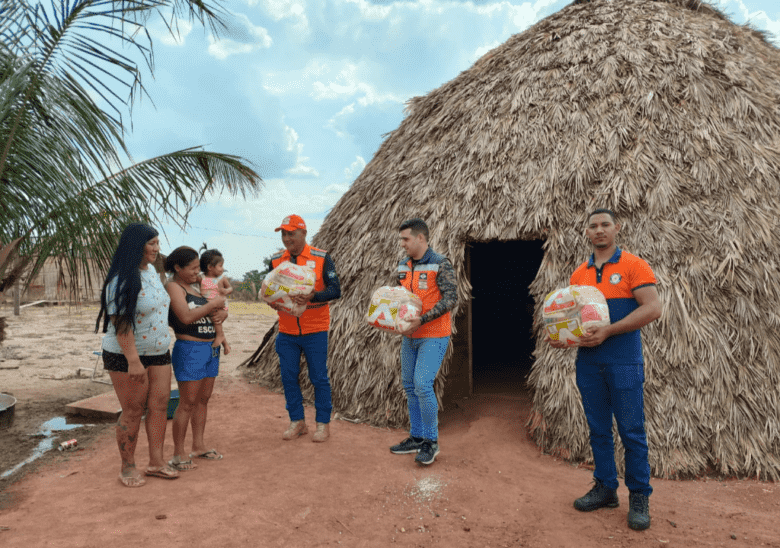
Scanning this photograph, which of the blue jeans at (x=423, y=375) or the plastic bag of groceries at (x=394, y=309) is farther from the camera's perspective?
the blue jeans at (x=423, y=375)

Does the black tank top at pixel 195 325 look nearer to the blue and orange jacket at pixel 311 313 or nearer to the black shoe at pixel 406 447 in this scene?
the blue and orange jacket at pixel 311 313

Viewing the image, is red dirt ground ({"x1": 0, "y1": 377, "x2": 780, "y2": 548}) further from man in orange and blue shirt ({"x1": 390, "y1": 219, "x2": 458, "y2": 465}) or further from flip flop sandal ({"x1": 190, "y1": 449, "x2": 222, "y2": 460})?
man in orange and blue shirt ({"x1": 390, "y1": 219, "x2": 458, "y2": 465})

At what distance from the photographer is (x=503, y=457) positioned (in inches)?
162

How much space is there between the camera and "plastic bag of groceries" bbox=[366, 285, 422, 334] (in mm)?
3598

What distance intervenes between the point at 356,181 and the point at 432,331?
3.30 metres

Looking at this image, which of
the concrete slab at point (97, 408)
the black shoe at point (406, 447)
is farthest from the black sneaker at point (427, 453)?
the concrete slab at point (97, 408)

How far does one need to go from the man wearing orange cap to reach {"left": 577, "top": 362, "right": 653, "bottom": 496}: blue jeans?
2.14 metres

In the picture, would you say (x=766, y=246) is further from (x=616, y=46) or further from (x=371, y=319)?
(x=371, y=319)

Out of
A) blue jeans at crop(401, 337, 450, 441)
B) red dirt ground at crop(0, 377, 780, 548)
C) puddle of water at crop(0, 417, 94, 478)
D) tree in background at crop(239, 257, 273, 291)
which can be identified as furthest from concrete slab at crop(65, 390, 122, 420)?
tree in background at crop(239, 257, 273, 291)

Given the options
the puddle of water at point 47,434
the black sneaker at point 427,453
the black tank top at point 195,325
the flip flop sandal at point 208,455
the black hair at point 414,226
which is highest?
the black hair at point 414,226

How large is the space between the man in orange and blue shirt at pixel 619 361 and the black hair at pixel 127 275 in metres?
2.60

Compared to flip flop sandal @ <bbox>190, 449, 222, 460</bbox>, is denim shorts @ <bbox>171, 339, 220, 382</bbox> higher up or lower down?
higher up

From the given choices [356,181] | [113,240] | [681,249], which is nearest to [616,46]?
[681,249]

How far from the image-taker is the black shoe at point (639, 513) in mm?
2828
